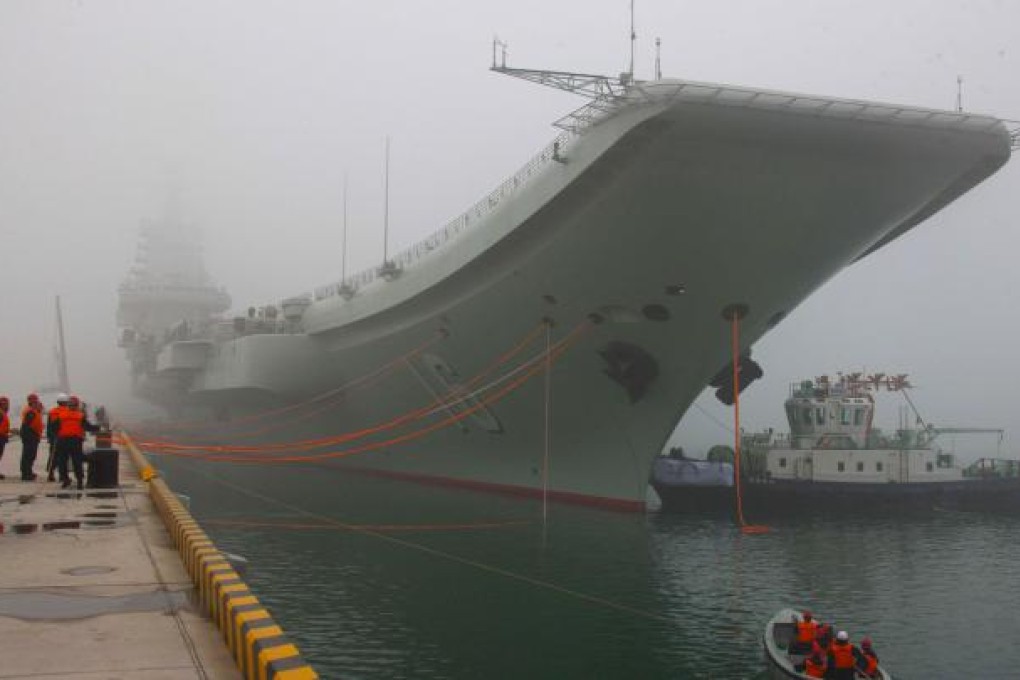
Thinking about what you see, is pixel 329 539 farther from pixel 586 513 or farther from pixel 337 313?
pixel 337 313

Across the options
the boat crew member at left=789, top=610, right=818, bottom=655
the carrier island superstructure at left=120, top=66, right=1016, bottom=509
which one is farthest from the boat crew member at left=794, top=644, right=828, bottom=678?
the carrier island superstructure at left=120, top=66, right=1016, bottom=509

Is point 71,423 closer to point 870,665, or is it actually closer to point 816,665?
point 816,665

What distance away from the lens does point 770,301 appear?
16719 millimetres

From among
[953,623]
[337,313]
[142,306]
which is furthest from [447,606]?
[142,306]

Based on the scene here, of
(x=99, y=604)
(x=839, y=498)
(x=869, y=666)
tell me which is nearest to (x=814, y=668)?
(x=869, y=666)

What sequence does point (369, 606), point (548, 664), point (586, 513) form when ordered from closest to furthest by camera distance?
point (548, 664), point (369, 606), point (586, 513)

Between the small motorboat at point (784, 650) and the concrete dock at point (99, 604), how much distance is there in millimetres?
5811

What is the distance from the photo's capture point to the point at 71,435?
1235 cm

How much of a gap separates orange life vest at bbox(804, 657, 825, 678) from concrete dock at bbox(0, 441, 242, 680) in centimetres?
587

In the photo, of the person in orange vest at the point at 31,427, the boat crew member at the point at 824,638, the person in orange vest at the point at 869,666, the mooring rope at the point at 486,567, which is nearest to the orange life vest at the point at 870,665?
the person in orange vest at the point at 869,666

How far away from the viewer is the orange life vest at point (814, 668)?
848 cm

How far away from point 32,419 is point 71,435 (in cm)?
133

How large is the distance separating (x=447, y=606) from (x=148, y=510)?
4.12 m

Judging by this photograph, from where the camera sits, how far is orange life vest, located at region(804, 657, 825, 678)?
334 inches
